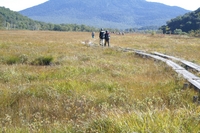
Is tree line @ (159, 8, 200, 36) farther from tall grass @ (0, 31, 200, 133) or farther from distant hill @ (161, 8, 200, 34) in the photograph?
tall grass @ (0, 31, 200, 133)

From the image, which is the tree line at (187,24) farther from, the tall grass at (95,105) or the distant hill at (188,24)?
the tall grass at (95,105)

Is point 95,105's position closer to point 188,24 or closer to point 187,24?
point 188,24


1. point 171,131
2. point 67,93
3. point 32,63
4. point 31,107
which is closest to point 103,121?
point 171,131

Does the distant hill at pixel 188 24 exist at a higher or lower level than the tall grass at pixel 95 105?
higher

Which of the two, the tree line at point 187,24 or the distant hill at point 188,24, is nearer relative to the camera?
the tree line at point 187,24

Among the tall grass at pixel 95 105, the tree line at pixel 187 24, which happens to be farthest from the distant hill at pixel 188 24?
the tall grass at pixel 95 105

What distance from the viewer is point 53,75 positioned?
32.8 ft

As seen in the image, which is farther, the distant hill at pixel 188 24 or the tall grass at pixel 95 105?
the distant hill at pixel 188 24

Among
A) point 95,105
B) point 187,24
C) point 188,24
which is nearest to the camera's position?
point 95,105

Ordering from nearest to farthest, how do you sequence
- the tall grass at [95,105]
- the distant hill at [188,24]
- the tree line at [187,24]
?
the tall grass at [95,105] < the tree line at [187,24] < the distant hill at [188,24]

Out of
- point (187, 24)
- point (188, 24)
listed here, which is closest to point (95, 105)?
point (188, 24)

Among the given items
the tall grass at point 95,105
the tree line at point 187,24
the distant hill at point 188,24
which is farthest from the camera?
the distant hill at point 188,24

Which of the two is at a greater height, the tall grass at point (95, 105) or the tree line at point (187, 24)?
the tree line at point (187, 24)

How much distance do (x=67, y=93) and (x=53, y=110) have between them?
1273 millimetres
